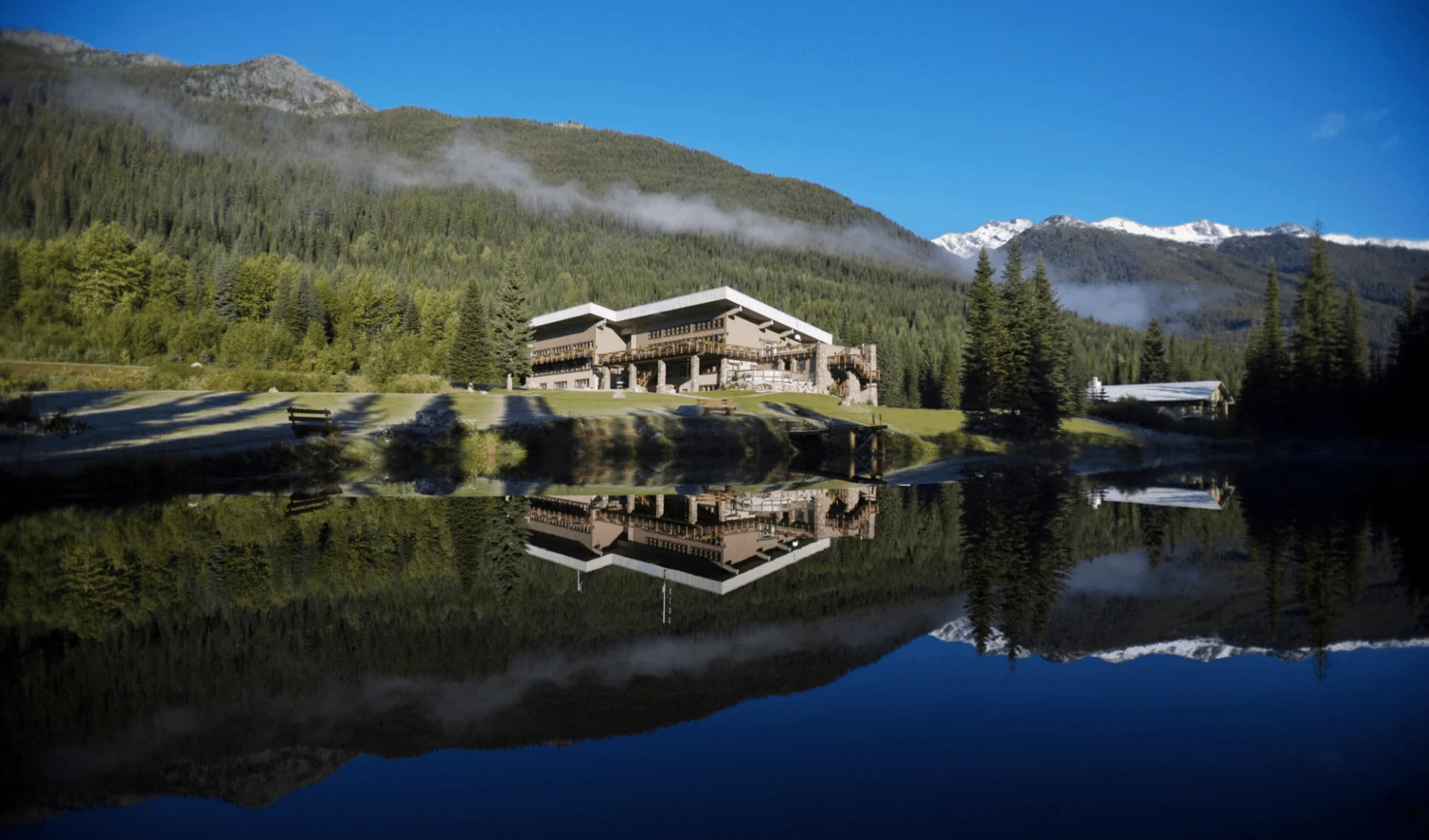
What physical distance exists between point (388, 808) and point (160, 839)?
3.32ft

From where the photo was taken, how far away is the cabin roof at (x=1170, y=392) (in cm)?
8425

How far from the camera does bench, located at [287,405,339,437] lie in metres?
29.2

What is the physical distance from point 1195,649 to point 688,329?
58.2 metres

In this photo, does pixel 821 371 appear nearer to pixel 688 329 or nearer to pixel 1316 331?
pixel 688 329

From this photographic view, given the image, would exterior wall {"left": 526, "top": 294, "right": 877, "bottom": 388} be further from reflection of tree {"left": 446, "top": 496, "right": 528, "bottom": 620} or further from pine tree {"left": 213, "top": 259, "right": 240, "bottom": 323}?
pine tree {"left": 213, "top": 259, "right": 240, "bottom": 323}

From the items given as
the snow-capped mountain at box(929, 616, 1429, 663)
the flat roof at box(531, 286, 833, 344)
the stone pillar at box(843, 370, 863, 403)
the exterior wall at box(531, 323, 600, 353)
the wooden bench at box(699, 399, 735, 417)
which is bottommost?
the snow-capped mountain at box(929, 616, 1429, 663)

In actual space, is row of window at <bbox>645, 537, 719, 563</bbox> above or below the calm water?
below

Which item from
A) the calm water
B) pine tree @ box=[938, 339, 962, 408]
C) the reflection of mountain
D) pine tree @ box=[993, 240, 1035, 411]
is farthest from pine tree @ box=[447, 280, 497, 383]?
pine tree @ box=[938, 339, 962, 408]

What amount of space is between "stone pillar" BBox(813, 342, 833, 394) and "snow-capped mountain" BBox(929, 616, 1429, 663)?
52.0 m

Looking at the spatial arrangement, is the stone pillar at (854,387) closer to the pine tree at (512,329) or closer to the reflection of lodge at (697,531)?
the pine tree at (512,329)

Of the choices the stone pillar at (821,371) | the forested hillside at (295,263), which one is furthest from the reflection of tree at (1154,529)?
the forested hillside at (295,263)

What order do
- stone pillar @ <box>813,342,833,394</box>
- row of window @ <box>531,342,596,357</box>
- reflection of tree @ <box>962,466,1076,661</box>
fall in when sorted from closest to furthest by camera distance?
reflection of tree @ <box>962,466,1076,661</box>, stone pillar @ <box>813,342,833,394</box>, row of window @ <box>531,342,596,357</box>

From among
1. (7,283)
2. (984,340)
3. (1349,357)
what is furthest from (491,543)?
(7,283)

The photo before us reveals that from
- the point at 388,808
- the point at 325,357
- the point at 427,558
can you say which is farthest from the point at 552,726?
the point at 325,357
